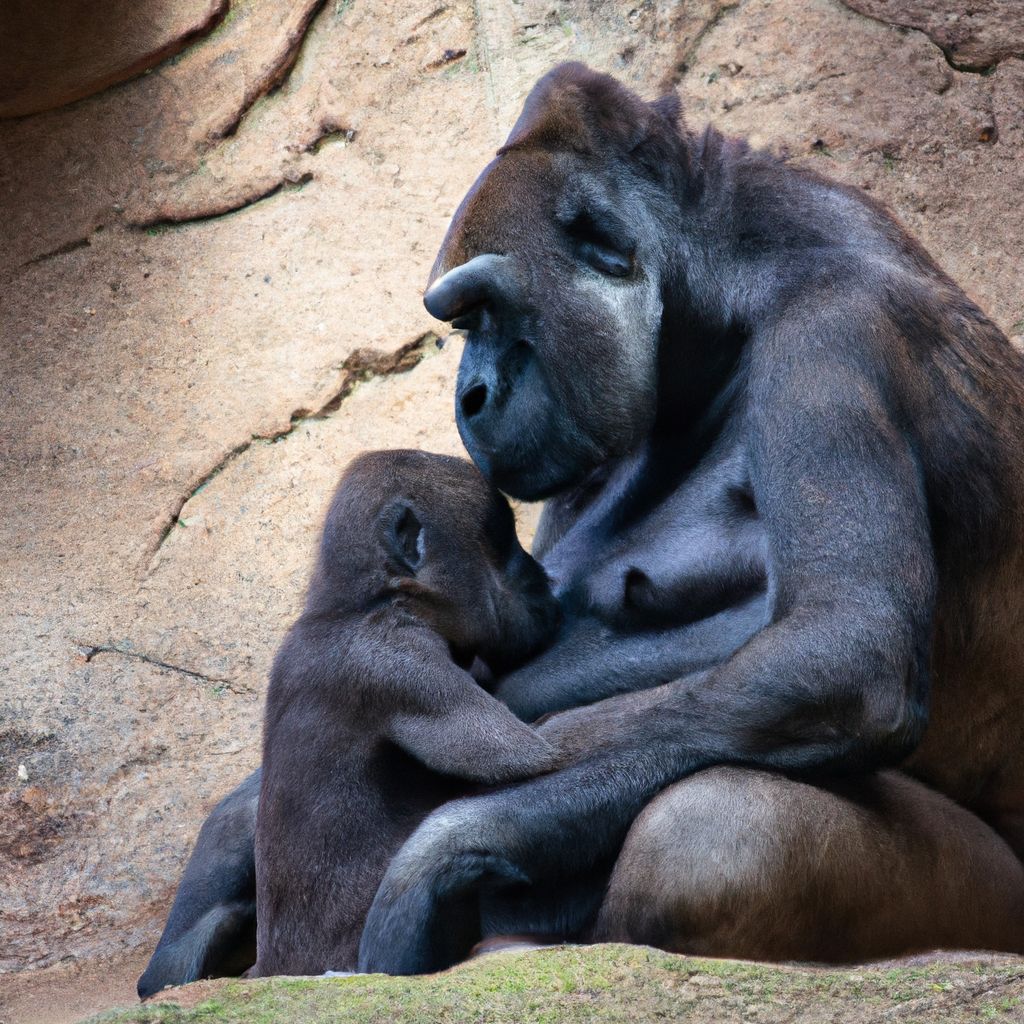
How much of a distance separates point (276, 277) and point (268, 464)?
2.36ft

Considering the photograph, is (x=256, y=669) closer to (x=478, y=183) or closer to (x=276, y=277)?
(x=276, y=277)

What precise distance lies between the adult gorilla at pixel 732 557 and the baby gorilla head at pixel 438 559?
0.10 meters

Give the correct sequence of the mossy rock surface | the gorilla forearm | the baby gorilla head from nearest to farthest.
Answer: the mossy rock surface < the gorilla forearm < the baby gorilla head

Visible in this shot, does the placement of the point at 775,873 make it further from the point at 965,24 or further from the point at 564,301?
the point at 965,24

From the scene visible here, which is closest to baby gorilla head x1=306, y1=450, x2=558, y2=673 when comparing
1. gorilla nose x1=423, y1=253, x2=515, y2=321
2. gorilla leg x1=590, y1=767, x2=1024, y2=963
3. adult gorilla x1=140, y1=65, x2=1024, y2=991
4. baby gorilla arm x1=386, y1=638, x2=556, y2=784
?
adult gorilla x1=140, y1=65, x2=1024, y2=991

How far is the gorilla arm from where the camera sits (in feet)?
7.96

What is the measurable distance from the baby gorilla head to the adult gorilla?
0.34ft

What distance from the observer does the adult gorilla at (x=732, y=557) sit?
2424 millimetres

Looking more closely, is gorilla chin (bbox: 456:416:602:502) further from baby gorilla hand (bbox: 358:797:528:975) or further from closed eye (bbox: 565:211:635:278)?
baby gorilla hand (bbox: 358:797:528:975)

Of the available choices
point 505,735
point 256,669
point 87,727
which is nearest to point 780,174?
point 505,735

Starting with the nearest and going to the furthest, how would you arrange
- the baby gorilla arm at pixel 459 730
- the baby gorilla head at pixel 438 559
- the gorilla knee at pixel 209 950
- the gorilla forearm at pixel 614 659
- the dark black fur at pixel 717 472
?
the dark black fur at pixel 717 472
the baby gorilla arm at pixel 459 730
the gorilla forearm at pixel 614 659
the baby gorilla head at pixel 438 559
the gorilla knee at pixel 209 950

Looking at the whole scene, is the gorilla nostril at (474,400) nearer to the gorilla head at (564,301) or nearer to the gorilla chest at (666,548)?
the gorilla head at (564,301)

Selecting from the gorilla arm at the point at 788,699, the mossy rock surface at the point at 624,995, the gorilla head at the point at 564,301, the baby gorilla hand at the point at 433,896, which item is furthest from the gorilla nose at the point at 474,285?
the mossy rock surface at the point at 624,995

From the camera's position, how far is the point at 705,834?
2338mm
